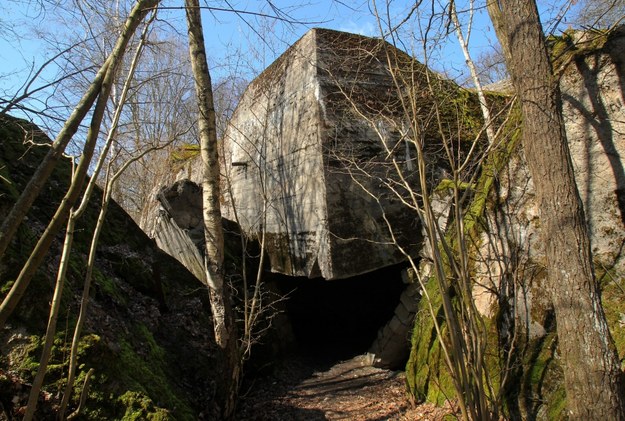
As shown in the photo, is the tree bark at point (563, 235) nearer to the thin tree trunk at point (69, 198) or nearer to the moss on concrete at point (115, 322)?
the thin tree trunk at point (69, 198)

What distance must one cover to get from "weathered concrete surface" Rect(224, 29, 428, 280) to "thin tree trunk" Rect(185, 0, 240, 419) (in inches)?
35.5

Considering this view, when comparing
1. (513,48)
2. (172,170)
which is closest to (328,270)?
(513,48)

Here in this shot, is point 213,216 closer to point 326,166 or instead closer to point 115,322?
point 115,322

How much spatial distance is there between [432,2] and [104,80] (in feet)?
11.9

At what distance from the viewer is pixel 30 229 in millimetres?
4809

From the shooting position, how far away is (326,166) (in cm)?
679

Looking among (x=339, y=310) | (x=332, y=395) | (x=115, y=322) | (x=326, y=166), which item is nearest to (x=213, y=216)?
(x=115, y=322)

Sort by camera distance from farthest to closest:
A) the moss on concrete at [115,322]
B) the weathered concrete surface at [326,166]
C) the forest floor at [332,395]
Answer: the weathered concrete surface at [326,166]
the forest floor at [332,395]
the moss on concrete at [115,322]

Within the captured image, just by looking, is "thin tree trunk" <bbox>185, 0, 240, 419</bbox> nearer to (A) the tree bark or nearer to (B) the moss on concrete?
(B) the moss on concrete

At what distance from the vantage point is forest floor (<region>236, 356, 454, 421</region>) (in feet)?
18.2

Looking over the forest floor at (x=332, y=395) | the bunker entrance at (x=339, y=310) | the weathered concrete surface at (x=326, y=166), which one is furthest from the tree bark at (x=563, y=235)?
the bunker entrance at (x=339, y=310)

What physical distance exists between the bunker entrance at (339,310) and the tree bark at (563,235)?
5.22 m

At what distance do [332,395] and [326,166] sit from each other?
3423 mm

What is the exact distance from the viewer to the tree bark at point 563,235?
327 cm
